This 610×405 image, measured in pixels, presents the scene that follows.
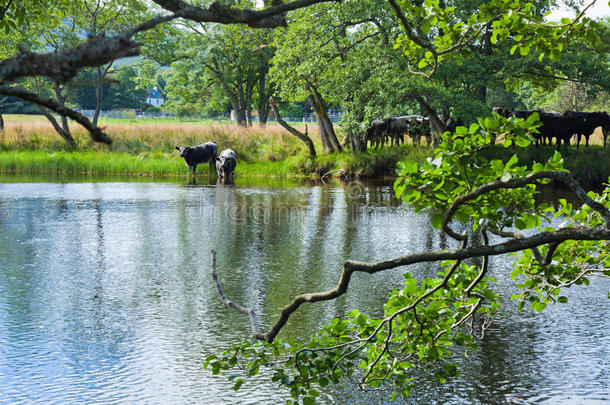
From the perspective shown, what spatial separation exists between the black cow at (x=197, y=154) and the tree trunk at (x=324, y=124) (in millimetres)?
5559

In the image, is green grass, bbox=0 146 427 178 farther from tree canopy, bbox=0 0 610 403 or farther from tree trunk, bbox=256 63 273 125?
tree canopy, bbox=0 0 610 403

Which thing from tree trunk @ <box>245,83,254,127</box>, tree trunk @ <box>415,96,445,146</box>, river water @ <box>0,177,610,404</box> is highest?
tree trunk @ <box>245,83,254,127</box>

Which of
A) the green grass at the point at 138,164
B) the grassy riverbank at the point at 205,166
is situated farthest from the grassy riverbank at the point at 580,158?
the green grass at the point at 138,164

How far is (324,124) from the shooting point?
36406mm

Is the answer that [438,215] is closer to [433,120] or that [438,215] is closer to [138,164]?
[433,120]

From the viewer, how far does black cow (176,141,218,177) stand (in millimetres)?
35219

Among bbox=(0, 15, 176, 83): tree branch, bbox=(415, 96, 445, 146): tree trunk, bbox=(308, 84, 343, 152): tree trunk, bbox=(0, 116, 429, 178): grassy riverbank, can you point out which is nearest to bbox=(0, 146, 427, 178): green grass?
bbox=(0, 116, 429, 178): grassy riverbank

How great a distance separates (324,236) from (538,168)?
44.0 ft

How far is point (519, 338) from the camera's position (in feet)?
31.6

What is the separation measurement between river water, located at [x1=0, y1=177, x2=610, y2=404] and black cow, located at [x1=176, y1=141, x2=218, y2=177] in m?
13.0

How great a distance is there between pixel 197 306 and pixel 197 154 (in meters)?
25.2

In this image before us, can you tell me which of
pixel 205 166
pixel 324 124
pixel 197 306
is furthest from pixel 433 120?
pixel 197 306

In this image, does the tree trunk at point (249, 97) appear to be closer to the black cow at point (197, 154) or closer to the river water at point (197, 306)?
the black cow at point (197, 154)

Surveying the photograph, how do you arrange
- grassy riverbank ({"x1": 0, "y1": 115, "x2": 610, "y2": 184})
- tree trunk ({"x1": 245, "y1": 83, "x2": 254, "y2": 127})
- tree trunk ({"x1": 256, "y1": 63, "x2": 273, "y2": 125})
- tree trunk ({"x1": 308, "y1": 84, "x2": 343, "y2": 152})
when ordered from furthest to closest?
1. tree trunk ({"x1": 245, "y1": 83, "x2": 254, "y2": 127})
2. tree trunk ({"x1": 256, "y1": 63, "x2": 273, "y2": 125})
3. tree trunk ({"x1": 308, "y1": 84, "x2": 343, "y2": 152})
4. grassy riverbank ({"x1": 0, "y1": 115, "x2": 610, "y2": 184})
